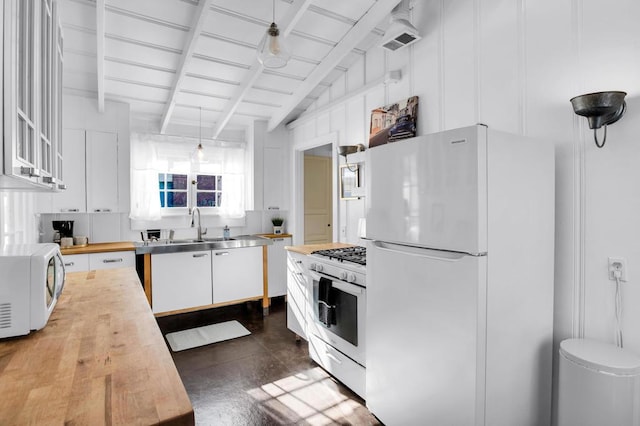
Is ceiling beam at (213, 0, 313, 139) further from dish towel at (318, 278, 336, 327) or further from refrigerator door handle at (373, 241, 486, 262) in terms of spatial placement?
dish towel at (318, 278, 336, 327)

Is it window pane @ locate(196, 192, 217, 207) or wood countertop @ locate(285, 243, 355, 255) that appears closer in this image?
wood countertop @ locate(285, 243, 355, 255)

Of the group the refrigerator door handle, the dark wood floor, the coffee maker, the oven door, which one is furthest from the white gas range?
the coffee maker

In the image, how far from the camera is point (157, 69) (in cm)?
331

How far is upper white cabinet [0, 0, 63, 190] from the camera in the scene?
91cm

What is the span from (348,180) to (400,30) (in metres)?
1.51

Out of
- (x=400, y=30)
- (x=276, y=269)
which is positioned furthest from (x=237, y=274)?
(x=400, y=30)

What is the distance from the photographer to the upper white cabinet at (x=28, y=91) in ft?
2.98

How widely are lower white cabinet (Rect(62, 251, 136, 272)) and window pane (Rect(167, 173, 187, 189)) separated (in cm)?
125

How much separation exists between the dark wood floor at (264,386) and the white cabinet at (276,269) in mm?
910

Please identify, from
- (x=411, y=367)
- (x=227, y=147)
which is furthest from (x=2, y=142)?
(x=227, y=147)

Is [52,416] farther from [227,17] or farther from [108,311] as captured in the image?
[227,17]

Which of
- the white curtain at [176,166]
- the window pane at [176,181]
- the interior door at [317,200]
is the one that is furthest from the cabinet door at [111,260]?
the interior door at [317,200]

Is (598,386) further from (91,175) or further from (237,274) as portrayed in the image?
(91,175)

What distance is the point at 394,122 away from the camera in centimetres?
299
